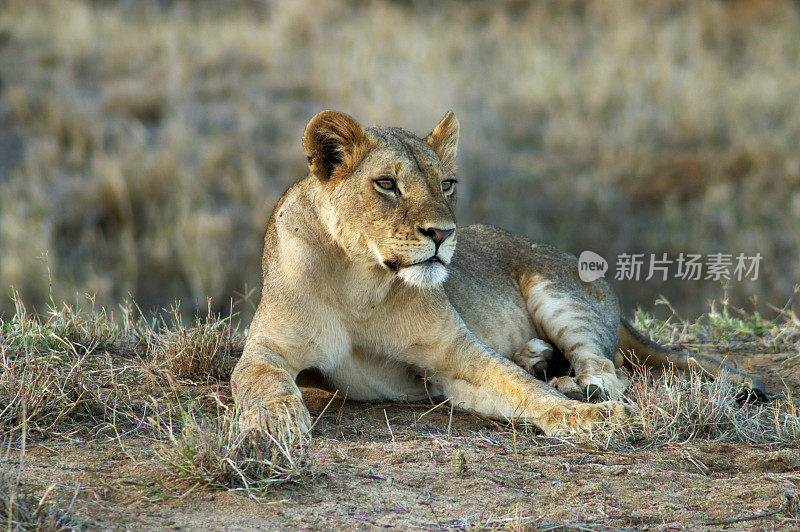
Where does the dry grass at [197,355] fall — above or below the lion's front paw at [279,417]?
below

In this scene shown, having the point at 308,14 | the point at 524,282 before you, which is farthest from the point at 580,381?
the point at 308,14

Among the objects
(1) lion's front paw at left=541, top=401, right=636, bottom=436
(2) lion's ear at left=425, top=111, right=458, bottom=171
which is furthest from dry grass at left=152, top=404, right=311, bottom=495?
(2) lion's ear at left=425, top=111, right=458, bottom=171

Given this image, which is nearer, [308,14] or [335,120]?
[335,120]

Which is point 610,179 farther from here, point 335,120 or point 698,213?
point 335,120

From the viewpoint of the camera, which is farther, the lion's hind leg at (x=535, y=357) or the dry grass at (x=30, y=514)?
the lion's hind leg at (x=535, y=357)

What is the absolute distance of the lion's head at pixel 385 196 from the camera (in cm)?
385

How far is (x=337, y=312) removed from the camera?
418cm

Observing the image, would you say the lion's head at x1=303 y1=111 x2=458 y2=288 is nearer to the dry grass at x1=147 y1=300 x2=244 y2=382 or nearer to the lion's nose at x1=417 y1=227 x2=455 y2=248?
the lion's nose at x1=417 y1=227 x2=455 y2=248

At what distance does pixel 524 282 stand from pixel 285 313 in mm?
1931

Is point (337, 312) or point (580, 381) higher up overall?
point (337, 312)

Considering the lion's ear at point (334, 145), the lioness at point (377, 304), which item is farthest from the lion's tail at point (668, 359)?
the lion's ear at point (334, 145)

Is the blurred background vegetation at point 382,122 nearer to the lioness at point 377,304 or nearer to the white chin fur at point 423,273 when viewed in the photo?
the lioness at point 377,304

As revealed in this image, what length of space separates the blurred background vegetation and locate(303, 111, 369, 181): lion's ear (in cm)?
658

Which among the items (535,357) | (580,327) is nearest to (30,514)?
(535,357)
